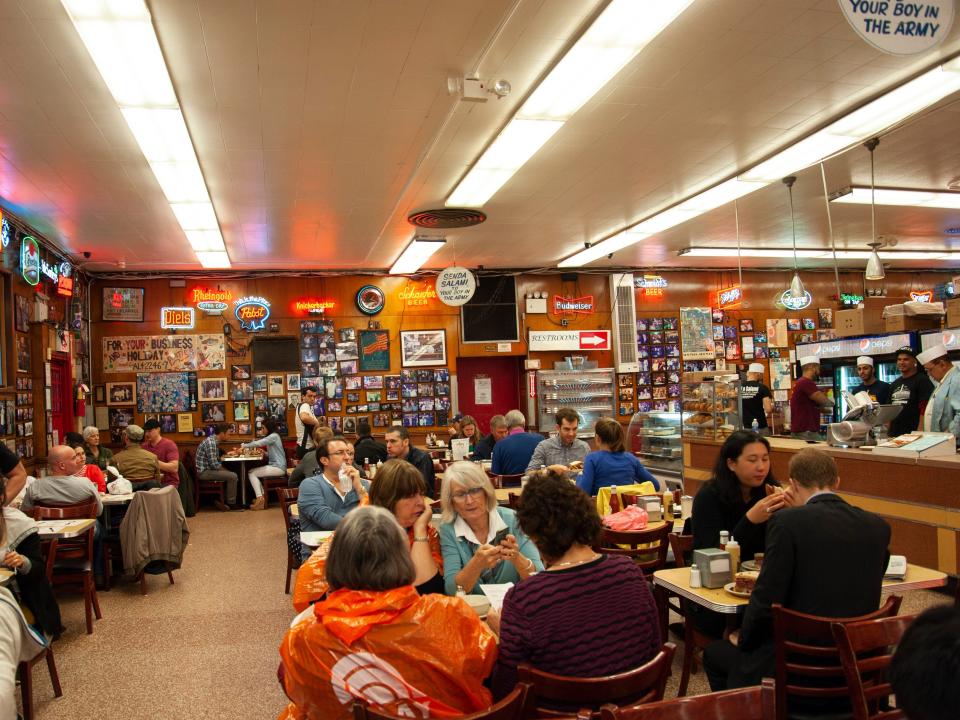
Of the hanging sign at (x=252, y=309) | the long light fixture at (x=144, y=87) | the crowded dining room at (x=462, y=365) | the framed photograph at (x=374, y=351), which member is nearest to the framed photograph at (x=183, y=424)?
the crowded dining room at (x=462, y=365)

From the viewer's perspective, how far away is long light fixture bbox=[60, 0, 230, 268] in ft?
14.3

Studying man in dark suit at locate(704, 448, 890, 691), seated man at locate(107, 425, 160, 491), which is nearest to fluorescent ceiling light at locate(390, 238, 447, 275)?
seated man at locate(107, 425, 160, 491)

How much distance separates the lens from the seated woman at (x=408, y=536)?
11.1ft

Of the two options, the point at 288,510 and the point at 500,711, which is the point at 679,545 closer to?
the point at 500,711

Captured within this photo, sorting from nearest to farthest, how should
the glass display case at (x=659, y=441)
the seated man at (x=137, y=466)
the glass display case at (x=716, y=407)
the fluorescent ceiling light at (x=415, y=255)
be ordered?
the seated man at (x=137, y=466) → the glass display case at (x=716, y=407) → the glass display case at (x=659, y=441) → the fluorescent ceiling light at (x=415, y=255)

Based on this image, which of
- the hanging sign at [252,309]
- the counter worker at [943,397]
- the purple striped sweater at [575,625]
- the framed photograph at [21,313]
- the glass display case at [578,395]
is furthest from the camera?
the glass display case at [578,395]

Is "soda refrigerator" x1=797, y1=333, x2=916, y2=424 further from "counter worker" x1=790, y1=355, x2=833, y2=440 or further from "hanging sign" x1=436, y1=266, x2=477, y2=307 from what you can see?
"hanging sign" x1=436, y1=266, x2=477, y2=307

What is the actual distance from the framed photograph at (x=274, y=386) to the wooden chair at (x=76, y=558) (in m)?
6.92

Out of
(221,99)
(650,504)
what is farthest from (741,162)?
(221,99)

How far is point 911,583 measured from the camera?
3.51 meters

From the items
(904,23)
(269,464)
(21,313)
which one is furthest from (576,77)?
(269,464)

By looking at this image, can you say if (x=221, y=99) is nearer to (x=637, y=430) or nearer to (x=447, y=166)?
(x=447, y=166)

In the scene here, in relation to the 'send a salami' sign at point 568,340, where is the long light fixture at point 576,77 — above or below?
above

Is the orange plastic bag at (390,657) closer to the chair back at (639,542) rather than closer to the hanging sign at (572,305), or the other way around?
the chair back at (639,542)
